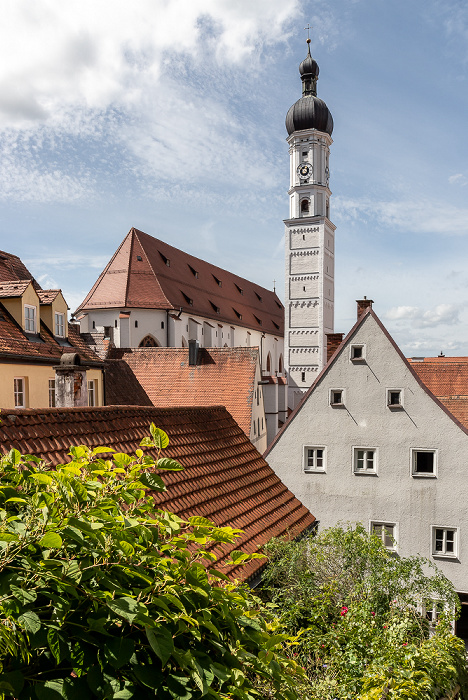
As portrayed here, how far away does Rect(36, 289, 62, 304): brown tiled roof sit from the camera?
1714 cm

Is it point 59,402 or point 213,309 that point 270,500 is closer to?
point 59,402

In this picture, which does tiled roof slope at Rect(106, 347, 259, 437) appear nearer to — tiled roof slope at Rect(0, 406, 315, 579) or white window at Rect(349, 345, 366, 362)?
white window at Rect(349, 345, 366, 362)

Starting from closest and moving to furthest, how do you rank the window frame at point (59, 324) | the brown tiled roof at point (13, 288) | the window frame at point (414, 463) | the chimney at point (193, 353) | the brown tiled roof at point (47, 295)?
the window frame at point (414, 463) < the brown tiled roof at point (13, 288) < the brown tiled roof at point (47, 295) < the window frame at point (59, 324) < the chimney at point (193, 353)

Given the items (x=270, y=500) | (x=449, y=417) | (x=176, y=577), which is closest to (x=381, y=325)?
(x=449, y=417)

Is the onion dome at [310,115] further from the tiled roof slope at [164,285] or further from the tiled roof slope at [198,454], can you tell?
the tiled roof slope at [198,454]

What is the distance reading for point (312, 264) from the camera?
1964 inches

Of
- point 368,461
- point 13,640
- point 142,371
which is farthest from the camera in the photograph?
point 142,371

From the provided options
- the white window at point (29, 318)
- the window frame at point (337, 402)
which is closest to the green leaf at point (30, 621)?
the window frame at point (337, 402)

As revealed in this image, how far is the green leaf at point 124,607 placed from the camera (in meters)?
1.62

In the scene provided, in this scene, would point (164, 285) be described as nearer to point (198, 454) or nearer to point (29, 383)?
point (29, 383)

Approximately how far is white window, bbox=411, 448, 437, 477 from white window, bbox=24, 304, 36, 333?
11.9 meters

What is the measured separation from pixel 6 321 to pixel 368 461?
11.3 meters

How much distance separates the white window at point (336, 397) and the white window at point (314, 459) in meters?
1.36

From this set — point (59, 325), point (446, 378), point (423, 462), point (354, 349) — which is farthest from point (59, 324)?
point (446, 378)
